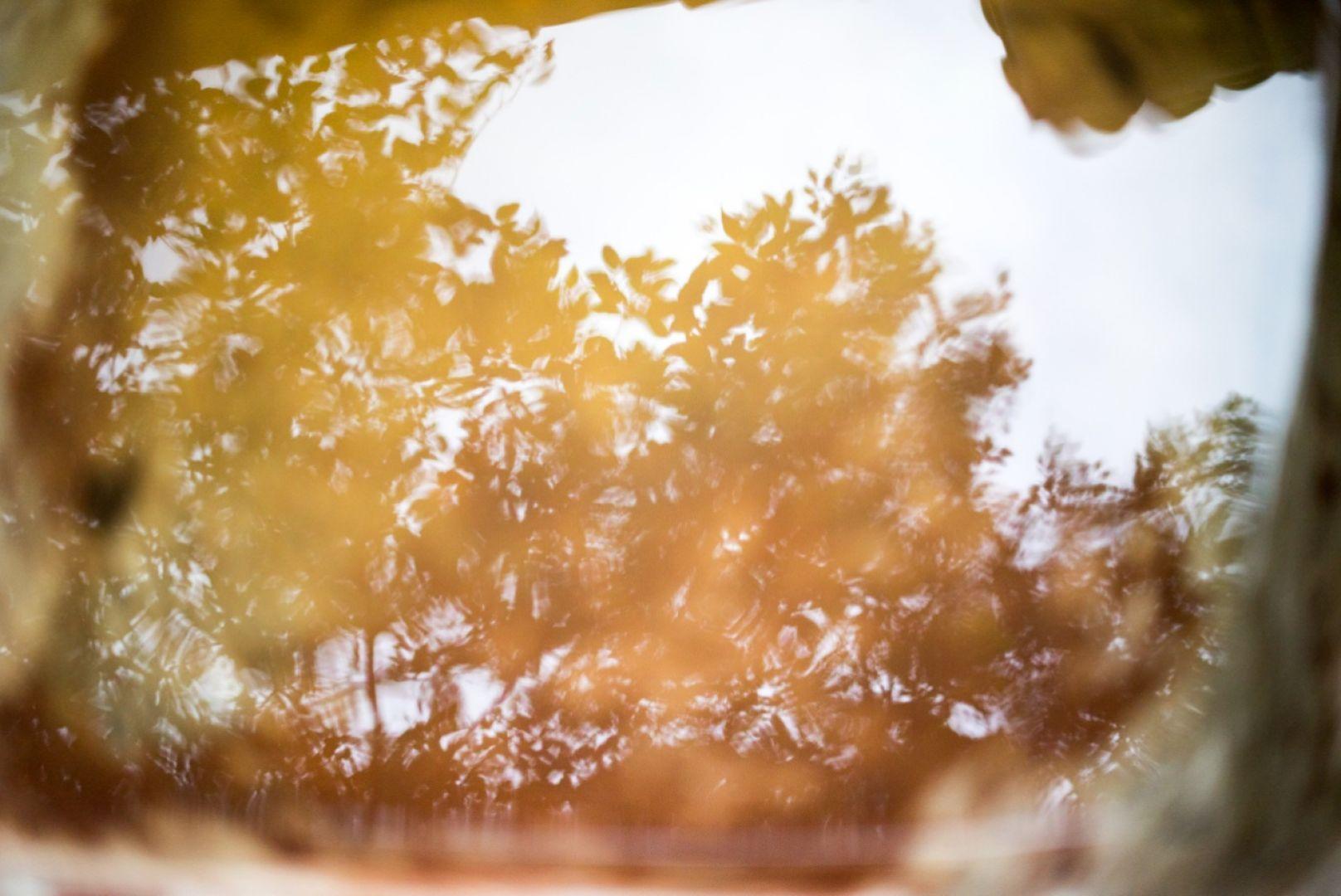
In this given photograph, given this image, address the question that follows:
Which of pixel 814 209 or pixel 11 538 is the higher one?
pixel 814 209

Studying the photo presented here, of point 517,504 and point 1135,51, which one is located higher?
point 1135,51

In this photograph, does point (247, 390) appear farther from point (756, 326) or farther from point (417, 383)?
point (756, 326)

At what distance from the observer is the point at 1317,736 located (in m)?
0.33

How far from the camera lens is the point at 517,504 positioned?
49 centimetres

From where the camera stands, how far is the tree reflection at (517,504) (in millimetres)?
448

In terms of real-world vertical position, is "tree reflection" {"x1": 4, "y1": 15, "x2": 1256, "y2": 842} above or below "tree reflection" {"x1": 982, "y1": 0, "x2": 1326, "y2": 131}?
below

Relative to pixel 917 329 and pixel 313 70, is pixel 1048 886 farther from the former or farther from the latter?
pixel 313 70

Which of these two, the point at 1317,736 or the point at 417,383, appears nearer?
the point at 1317,736

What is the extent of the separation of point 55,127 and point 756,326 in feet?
1.54

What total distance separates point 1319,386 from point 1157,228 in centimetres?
15

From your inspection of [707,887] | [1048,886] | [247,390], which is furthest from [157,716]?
[1048,886]

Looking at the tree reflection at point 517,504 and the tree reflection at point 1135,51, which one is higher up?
the tree reflection at point 1135,51

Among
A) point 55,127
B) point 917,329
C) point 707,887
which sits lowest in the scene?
point 707,887

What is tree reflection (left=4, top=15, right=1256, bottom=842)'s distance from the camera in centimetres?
45
